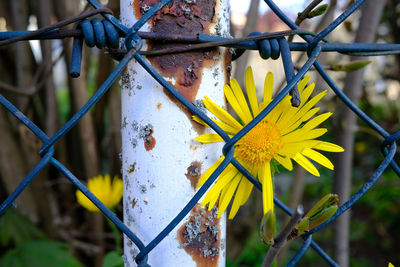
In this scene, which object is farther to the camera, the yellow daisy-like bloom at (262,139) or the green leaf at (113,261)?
the green leaf at (113,261)

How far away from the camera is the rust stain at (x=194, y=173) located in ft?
1.42

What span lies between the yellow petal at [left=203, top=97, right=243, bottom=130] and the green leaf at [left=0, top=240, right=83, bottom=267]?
1.01m

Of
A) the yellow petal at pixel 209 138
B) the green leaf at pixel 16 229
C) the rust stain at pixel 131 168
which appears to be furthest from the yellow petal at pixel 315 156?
the green leaf at pixel 16 229

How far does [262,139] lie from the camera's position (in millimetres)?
434

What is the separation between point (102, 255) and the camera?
157cm

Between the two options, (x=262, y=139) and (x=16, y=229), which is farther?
(x=16, y=229)

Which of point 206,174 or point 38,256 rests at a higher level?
point 206,174

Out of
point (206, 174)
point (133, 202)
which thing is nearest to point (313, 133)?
point (206, 174)

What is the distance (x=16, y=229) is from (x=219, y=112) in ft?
3.93

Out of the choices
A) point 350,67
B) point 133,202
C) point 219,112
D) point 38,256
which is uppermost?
point 350,67

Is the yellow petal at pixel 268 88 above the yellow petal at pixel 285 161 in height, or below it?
above

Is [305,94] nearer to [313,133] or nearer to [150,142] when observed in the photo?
[313,133]

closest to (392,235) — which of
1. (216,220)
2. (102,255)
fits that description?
(102,255)

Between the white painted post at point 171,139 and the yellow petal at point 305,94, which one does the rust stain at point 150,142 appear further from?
the yellow petal at point 305,94
